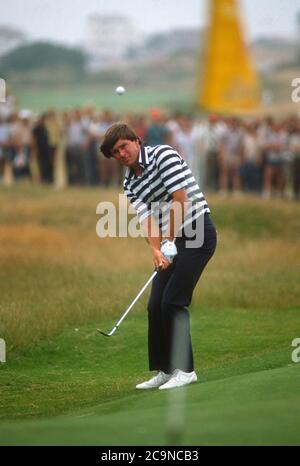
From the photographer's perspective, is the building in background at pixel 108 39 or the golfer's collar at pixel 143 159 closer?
the golfer's collar at pixel 143 159

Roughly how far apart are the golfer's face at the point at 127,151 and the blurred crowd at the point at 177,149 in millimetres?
20229

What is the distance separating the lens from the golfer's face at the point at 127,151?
37.2 feet

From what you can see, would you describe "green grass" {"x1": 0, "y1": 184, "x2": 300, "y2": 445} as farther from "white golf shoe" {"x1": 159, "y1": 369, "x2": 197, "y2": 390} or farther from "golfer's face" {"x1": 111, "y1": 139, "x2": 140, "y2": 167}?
"golfer's face" {"x1": 111, "y1": 139, "x2": 140, "y2": 167}

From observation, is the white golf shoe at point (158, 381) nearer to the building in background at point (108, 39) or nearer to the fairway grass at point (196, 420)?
the fairway grass at point (196, 420)

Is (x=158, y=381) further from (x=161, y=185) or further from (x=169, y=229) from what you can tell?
(x=161, y=185)

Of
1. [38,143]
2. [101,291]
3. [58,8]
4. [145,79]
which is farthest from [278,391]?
[145,79]

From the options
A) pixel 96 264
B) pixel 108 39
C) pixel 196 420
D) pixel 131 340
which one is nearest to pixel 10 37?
pixel 96 264

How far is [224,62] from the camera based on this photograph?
36.2m

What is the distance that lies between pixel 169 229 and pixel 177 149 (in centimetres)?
2394

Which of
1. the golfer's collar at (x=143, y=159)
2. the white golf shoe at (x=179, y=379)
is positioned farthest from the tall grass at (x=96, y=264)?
the golfer's collar at (x=143, y=159)

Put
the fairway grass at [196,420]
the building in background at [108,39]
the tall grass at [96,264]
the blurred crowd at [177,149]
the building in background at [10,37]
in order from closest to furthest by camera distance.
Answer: the fairway grass at [196,420], the tall grass at [96,264], the blurred crowd at [177,149], the building in background at [10,37], the building in background at [108,39]

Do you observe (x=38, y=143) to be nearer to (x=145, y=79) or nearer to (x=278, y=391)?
(x=278, y=391)

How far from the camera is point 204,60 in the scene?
35156mm

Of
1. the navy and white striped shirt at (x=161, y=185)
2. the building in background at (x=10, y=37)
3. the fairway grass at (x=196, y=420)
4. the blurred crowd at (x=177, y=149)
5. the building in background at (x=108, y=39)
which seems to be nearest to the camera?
the fairway grass at (x=196, y=420)
